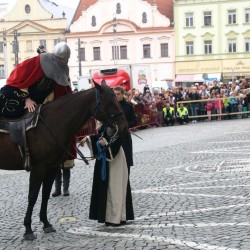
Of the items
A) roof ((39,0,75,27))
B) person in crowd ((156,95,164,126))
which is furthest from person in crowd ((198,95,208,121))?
roof ((39,0,75,27))

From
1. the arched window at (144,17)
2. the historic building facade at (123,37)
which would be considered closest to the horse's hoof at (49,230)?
the historic building facade at (123,37)

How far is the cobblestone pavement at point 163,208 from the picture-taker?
6340mm

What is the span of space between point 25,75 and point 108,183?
1.79 metres

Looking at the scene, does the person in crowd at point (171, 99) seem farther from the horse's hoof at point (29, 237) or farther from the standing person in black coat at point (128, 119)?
the horse's hoof at point (29, 237)

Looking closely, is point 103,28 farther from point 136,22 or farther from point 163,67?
point 163,67

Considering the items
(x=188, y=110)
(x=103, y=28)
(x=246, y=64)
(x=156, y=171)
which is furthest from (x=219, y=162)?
(x=103, y=28)

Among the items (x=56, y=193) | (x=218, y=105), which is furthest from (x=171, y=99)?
(x=56, y=193)

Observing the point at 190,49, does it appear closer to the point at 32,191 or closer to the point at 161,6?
the point at 161,6

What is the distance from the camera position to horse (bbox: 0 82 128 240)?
21.7 ft

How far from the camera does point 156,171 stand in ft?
37.9

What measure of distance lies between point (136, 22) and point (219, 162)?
58.0 metres

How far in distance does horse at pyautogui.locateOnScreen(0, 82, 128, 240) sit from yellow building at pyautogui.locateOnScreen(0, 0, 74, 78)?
6472cm

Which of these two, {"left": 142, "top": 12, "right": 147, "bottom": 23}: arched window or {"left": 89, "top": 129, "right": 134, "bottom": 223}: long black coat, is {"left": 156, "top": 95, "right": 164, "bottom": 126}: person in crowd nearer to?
{"left": 89, "top": 129, "right": 134, "bottom": 223}: long black coat

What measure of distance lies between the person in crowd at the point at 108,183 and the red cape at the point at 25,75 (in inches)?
44.1
